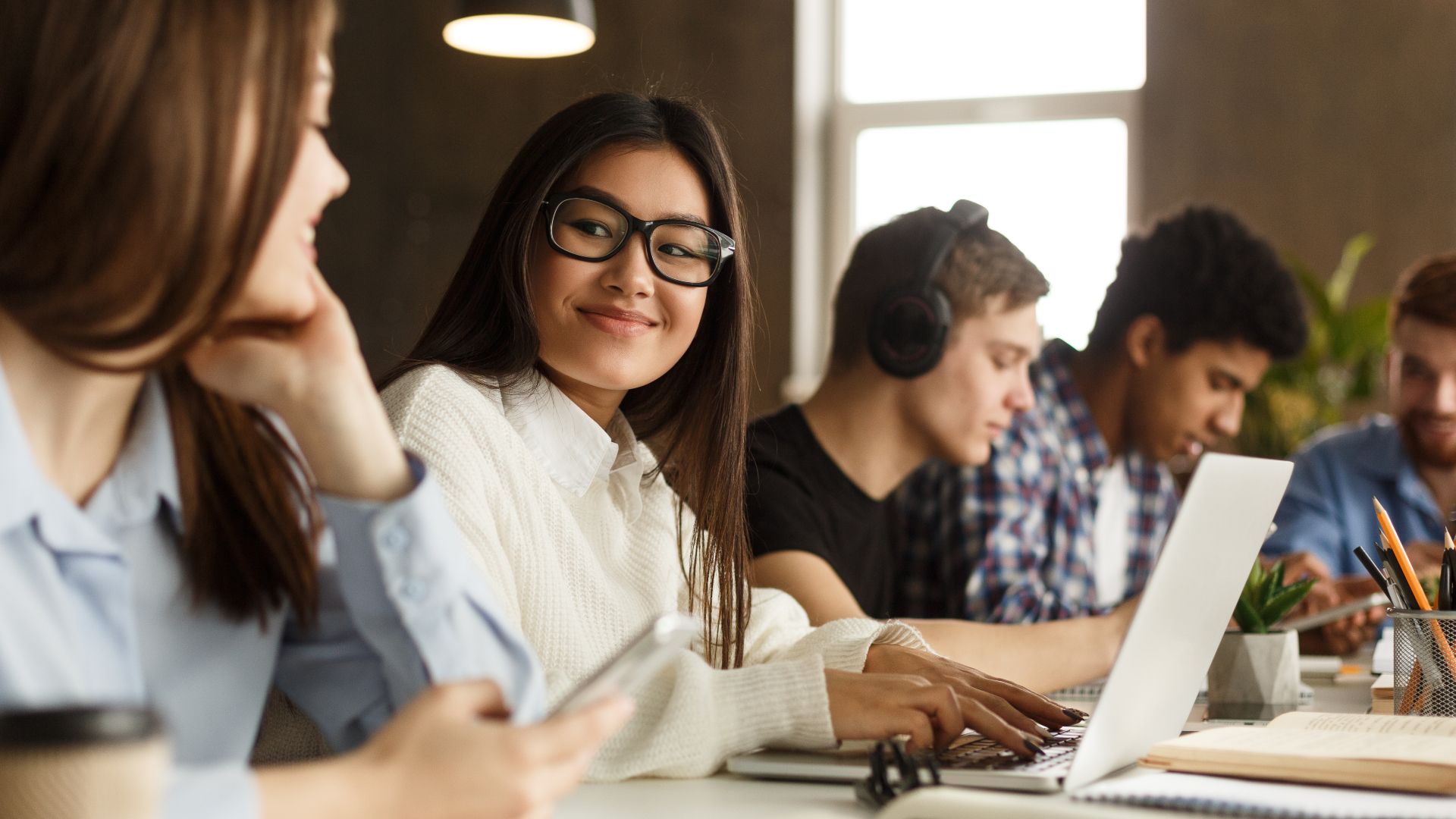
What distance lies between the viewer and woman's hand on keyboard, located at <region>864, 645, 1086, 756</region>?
→ 3.45 feet

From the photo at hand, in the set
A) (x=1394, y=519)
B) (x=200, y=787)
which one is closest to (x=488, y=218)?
(x=200, y=787)

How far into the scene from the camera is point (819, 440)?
2127 mm

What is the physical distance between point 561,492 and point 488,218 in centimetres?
33

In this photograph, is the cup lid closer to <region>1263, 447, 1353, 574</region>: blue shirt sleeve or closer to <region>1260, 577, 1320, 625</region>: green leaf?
<region>1260, 577, 1320, 625</region>: green leaf

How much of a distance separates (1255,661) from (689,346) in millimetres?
730

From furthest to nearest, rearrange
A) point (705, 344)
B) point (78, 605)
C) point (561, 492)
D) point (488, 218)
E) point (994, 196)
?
point (994, 196) → point (705, 344) → point (488, 218) → point (561, 492) → point (78, 605)

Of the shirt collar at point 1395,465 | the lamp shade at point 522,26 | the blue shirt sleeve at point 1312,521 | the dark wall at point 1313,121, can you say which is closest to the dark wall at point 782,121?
the dark wall at point 1313,121

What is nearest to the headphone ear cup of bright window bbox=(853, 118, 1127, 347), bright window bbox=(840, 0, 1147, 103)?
bright window bbox=(853, 118, 1127, 347)

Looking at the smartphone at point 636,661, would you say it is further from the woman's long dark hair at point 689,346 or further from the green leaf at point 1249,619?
the green leaf at point 1249,619

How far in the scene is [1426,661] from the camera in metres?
1.26

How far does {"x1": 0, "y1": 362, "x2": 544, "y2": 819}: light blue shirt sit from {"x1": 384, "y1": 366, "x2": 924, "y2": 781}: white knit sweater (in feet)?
0.64

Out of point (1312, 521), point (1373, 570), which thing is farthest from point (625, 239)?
point (1312, 521)

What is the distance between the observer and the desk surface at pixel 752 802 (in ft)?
2.61

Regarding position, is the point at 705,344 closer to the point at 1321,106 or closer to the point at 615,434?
the point at 615,434
